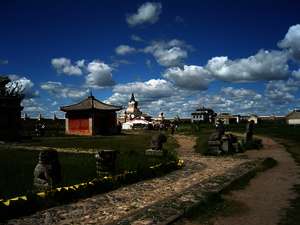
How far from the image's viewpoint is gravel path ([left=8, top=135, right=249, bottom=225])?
839 centimetres

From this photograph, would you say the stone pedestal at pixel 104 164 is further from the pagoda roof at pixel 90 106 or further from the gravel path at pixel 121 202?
the pagoda roof at pixel 90 106

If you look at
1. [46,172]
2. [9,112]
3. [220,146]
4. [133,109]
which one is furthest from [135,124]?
[46,172]

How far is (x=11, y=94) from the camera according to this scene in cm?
3450

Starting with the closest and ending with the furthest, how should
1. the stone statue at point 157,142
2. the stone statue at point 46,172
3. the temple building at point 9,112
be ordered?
the stone statue at point 46,172 < the stone statue at point 157,142 < the temple building at point 9,112

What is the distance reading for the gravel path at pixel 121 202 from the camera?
839 centimetres

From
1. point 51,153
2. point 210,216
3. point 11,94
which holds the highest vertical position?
point 11,94

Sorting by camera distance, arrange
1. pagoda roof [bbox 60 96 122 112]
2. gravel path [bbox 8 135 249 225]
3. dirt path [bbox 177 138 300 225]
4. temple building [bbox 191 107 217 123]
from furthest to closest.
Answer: temple building [bbox 191 107 217 123]
pagoda roof [bbox 60 96 122 112]
dirt path [bbox 177 138 300 225]
gravel path [bbox 8 135 249 225]

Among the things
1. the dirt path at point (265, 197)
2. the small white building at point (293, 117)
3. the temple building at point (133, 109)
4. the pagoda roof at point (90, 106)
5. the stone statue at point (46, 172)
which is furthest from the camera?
the small white building at point (293, 117)

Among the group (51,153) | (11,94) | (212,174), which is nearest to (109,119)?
(11,94)

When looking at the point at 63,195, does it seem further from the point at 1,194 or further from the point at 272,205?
the point at 272,205

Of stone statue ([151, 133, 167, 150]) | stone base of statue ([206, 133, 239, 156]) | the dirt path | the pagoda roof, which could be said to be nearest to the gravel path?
the dirt path

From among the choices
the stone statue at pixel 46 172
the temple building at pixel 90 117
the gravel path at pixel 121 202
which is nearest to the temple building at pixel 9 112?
the temple building at pixel 90 117

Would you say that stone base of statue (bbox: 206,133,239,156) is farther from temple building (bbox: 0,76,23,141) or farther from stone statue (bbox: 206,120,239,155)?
temple building (bbox: 0,76,23,141)

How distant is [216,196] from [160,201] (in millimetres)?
1683
